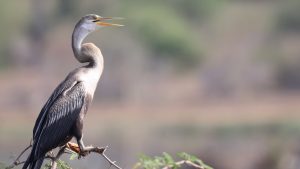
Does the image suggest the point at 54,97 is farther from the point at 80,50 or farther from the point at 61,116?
the point at 80,50

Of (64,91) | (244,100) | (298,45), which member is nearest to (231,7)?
(298,45)

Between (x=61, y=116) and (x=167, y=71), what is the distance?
94.5ft

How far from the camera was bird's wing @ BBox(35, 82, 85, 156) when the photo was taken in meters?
8.41

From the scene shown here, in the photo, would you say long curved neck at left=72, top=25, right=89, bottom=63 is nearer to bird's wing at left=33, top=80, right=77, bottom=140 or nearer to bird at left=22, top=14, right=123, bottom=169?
bird at left=22, top=14, right=123, bottom=169

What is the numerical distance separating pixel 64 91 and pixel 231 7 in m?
35.7

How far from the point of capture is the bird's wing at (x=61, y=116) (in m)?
8.41

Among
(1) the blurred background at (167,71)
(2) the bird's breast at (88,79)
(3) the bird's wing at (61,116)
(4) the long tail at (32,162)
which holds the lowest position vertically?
(1) the blurred background at (167,71)

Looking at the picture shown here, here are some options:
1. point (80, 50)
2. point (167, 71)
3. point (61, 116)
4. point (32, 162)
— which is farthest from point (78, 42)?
point (167, 71)

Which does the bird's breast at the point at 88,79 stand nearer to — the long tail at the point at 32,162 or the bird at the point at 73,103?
the bird at the point at 73,103

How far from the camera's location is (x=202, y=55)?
1535 inches

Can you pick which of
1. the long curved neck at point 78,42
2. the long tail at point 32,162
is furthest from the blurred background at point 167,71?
the long tail at point 32,162

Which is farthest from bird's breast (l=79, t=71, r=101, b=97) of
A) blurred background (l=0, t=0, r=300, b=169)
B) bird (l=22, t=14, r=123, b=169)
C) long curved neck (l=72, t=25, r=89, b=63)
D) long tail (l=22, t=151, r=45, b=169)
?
blurred background (l=0, t=0, r=300, b=169)

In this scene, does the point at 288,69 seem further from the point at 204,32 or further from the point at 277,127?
the point at 277,127

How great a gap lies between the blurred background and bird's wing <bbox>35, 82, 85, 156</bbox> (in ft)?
48.0
